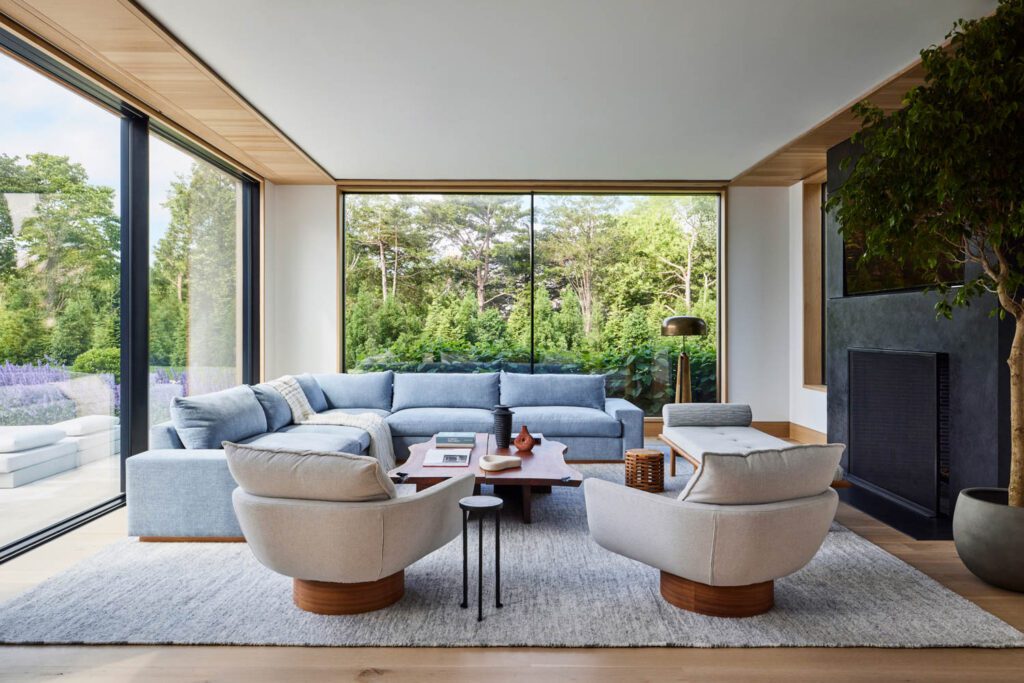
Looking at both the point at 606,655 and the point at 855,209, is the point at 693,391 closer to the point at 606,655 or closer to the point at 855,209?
the point at 855,209

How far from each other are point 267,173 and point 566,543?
197 inches

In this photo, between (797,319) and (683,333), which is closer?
(683,333)

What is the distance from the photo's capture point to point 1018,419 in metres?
3.04

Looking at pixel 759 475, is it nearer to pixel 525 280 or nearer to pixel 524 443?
pixel 524 443

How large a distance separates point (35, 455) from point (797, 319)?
6718mm

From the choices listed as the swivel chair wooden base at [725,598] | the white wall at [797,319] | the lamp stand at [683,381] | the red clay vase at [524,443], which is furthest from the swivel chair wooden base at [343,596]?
the white wall at [797,319]

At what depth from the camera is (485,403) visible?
6.34 metres

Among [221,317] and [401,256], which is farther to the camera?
[401,256]

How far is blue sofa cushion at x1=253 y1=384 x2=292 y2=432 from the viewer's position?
16.0 feet

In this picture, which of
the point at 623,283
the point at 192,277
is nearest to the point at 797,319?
the point at 623,283

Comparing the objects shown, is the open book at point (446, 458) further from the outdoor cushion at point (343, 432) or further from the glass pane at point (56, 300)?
the glass pane at point (56, 300)

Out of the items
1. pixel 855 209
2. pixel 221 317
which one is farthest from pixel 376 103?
pixel 855 209

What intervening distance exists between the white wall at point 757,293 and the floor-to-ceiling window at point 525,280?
260 millimetres

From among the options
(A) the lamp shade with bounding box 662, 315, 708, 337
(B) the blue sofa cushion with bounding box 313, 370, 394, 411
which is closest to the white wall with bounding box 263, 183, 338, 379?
(B) the blue sofa cushion with bounding box 313, 370, 394, 411
